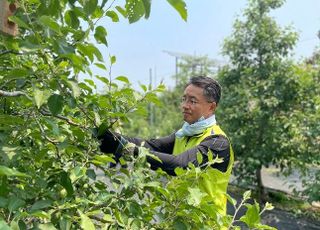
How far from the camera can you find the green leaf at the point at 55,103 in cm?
96

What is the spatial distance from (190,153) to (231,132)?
580 centimetres

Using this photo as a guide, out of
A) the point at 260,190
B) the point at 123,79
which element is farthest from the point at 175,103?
the point at 123,79

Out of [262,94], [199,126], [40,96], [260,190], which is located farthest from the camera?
[260,190]

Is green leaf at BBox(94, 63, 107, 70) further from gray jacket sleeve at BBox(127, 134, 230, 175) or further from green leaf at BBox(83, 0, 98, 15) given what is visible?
gray jacket sleeve at BBox(127, 134, 230, 175)

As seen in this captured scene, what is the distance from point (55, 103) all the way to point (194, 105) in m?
1.19

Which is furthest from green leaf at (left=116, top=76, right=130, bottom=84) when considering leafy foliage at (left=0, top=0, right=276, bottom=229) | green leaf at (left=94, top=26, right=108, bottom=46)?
green leaf at (left=94, top=26, right=108, bottom=46)

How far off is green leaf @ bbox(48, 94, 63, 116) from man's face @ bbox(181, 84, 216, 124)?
Result: 116 cm

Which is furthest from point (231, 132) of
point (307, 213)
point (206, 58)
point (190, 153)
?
point (206, 58)

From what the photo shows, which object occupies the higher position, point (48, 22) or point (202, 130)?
point (48, 22)

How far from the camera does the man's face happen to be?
2.08 metres

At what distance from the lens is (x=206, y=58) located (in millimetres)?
15578

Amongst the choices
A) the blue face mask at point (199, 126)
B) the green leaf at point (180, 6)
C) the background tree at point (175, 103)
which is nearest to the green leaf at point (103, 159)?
the green leaf at point (180, 6)

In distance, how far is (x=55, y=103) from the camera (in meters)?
0.96

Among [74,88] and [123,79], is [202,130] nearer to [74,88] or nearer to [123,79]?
[123,79]
